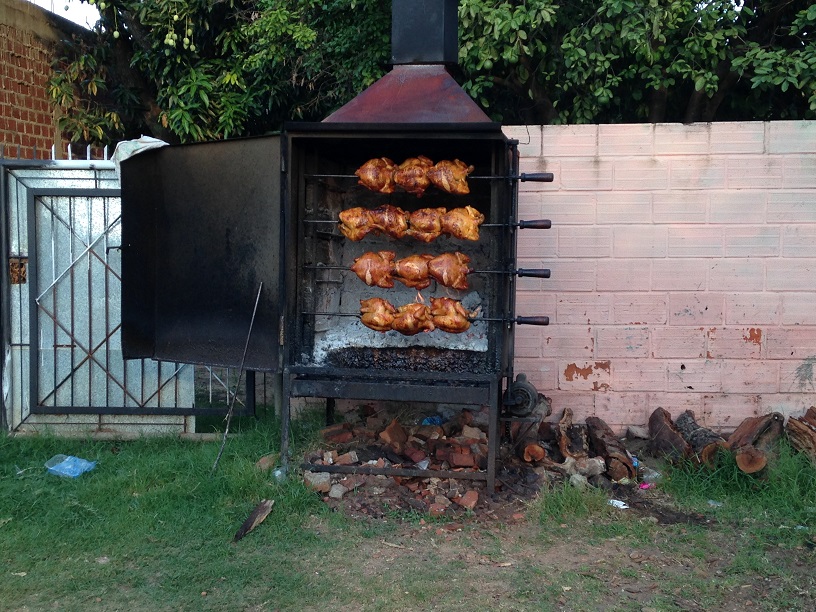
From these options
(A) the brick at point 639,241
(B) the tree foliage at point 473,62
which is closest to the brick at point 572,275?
(A) the brick at point 639,241

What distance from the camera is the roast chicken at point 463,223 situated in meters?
4.79

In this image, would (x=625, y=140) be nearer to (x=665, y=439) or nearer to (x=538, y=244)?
(x=538, y=244)

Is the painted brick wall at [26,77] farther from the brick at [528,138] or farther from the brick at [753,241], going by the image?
the brick at [753,241]

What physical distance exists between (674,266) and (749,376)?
3.16 feet

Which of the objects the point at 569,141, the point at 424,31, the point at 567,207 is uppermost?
the point at 424,31

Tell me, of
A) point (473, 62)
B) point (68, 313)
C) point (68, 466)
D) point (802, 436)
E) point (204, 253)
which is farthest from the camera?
point (473, 62)

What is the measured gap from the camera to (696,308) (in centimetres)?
576

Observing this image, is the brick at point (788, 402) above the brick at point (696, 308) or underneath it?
underneath

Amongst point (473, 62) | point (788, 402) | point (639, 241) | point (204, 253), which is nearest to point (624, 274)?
point (639, 241)

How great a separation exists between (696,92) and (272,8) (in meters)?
3.95

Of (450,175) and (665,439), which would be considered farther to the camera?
(665,439)

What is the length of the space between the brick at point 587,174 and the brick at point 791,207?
3.46 feet

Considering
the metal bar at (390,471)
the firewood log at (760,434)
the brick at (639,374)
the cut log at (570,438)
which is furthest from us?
the brick at (639,374)

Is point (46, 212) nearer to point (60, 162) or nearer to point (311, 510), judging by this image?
point (60, 162)
